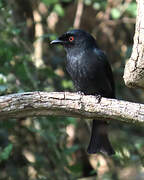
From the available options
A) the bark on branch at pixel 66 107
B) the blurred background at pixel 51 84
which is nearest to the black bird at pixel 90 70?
the blurred background at pixel 51 84

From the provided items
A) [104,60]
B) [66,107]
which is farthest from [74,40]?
[66,107]

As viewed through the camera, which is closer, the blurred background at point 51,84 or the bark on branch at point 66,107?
the bark on branch at point 66,107

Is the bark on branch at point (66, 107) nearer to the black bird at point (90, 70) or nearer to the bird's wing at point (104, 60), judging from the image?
the black bird at point (90, 70)

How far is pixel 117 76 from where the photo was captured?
7168 millimetres

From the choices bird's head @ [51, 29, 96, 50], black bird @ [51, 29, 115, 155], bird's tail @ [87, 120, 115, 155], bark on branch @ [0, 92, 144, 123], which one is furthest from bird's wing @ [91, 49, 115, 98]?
bark on branch @ [0, 92, 144, 123]

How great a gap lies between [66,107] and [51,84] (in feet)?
8.48

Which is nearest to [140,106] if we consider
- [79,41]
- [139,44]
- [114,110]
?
[114,110]

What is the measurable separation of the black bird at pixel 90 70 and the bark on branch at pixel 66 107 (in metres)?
0.91

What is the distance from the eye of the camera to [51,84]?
6129 millimetres

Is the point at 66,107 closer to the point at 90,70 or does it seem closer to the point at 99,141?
the point at 90,70

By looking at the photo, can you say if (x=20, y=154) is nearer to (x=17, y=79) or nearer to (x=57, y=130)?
(x=57, y=130)

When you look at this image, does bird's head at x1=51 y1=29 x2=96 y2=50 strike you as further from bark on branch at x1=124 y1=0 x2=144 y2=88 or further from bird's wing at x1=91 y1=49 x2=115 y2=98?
bark on branch at x1=124 y1=0 x2=144 y2=88

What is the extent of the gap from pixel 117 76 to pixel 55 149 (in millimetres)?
2325

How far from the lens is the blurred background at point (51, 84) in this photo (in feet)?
16.0
